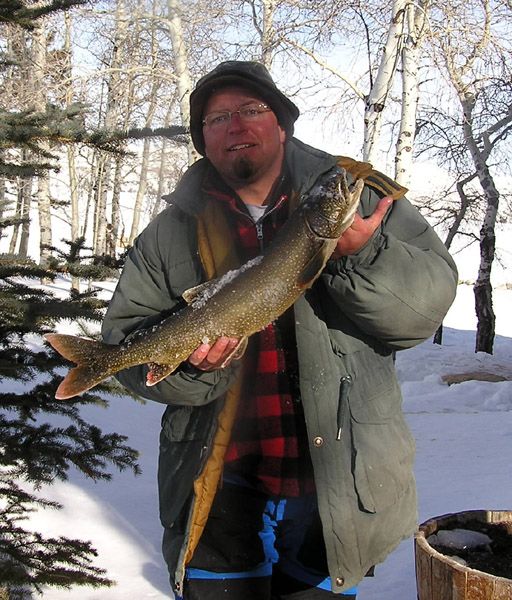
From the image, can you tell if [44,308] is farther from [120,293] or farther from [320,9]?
[320,9]

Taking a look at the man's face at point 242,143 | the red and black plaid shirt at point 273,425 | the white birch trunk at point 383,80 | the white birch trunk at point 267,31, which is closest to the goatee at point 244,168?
the man's face at point 242,143

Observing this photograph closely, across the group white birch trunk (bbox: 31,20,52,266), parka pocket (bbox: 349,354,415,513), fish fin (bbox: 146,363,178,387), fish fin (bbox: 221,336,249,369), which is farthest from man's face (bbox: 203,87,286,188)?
white birch trunk (bbox: 31,20,52,266)

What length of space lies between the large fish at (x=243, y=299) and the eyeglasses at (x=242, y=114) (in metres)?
0.47

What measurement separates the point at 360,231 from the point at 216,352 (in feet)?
1.94

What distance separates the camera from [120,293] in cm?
236

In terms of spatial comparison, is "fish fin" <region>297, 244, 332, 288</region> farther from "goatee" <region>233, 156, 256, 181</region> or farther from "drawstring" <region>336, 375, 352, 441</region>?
"goatee" <region>233, 156, 256, 181</region>

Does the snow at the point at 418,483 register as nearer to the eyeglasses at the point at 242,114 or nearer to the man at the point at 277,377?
the man at the point at 277,377

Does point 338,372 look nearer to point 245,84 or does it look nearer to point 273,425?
point 273,425

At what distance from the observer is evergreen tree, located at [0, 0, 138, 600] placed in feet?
10.0

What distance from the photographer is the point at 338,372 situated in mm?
2189

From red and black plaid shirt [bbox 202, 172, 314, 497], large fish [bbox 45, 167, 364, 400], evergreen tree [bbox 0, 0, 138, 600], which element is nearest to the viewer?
large fish [bbox 45, 167, 364, 400]

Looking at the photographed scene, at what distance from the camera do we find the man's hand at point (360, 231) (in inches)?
78.7

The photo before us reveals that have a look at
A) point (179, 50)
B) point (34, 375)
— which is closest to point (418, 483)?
point (34, 375)

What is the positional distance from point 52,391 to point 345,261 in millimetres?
1911
